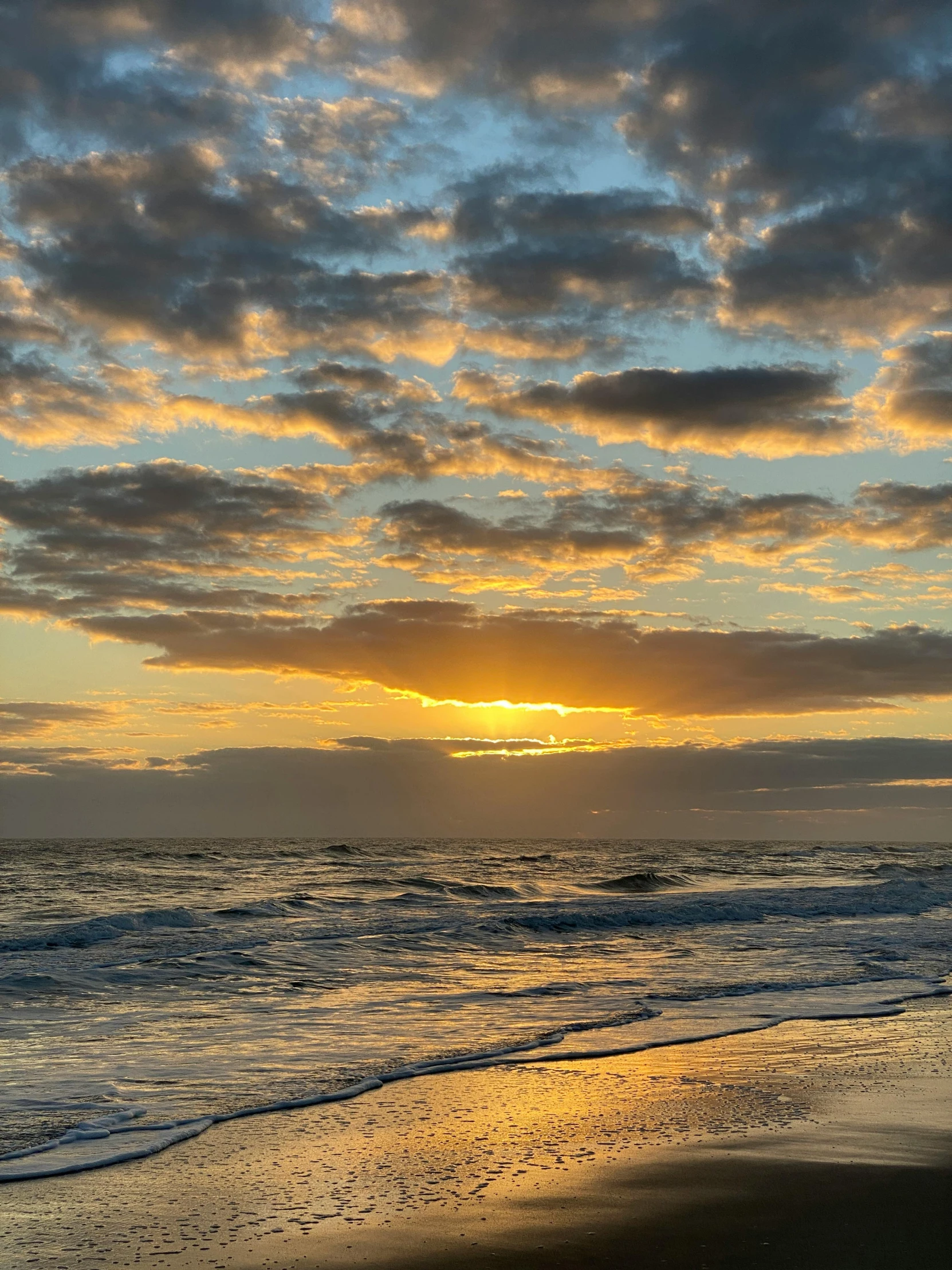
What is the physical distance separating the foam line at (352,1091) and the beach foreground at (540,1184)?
170 mm

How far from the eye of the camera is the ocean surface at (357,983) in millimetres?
8938

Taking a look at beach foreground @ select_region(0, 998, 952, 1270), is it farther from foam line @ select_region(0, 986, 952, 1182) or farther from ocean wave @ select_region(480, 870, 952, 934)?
ocean wave @ select_region(480, 870, 952, 934)

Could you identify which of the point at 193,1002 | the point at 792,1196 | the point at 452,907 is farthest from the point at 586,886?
the point at 792,1196

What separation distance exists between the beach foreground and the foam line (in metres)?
0.17

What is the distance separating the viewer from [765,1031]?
11.8 metres

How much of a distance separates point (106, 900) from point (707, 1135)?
2664 cm

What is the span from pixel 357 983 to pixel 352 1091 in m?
7.01

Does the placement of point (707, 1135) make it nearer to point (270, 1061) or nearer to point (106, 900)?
point (270, 1061)

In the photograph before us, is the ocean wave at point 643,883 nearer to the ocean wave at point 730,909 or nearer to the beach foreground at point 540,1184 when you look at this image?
the ocean wave at point 730,909

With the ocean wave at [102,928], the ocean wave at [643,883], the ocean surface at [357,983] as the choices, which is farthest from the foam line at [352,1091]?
the ocean wave at [643,883]

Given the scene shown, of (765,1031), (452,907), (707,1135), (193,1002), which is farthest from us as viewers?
(452,907)

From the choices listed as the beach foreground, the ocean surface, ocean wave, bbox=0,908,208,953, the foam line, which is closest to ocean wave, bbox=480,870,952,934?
the ocean surface

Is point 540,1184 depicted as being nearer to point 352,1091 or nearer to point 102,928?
point 352,1091

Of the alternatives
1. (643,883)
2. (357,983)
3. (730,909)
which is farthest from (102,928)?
(643,883)
